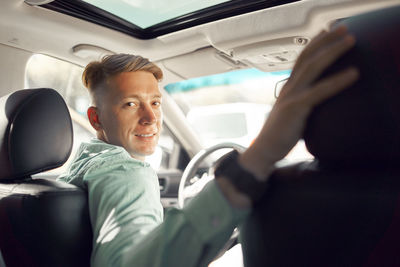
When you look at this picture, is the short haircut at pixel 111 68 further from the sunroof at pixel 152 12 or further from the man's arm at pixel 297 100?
the man's arm at pixel 297 100

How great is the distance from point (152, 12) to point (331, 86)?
2.11 metres

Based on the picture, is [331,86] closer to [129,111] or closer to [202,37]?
[129,111]

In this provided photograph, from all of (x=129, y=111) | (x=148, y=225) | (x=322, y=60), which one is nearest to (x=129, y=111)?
(x=129, y=111)

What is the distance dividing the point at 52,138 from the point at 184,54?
1.62 metres

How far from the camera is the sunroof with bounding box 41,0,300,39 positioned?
7.39 ft

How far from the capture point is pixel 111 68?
1.55 m

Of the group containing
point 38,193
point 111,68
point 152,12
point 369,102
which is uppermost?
point 152,12

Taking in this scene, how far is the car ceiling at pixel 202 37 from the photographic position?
209 cm

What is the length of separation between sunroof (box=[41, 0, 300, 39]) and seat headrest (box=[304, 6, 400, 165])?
5.03 ft

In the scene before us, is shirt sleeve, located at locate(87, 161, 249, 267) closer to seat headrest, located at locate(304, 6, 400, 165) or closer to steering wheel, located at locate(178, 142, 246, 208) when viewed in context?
seat headrest, located at locate(304, 6, 400, 165)

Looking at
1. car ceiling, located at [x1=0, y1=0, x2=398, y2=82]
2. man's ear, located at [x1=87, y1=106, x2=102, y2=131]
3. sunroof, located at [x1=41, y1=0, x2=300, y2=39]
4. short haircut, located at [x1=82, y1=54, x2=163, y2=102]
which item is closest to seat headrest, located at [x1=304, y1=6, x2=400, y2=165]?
short haircut, located at [x1=82, y1=54, x2=163, y2=102]

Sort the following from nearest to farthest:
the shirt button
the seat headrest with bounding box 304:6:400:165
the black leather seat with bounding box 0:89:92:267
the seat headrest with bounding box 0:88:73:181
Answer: the seat headrest with bounding box 304:6:400:165, the shirt button, the black leather seat with bounding box 0:89:92:267, the seat headrest with bounding box 0:88:73:181

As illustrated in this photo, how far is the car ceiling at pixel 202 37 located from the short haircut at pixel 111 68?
0.86m

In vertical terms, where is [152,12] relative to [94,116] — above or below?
above
